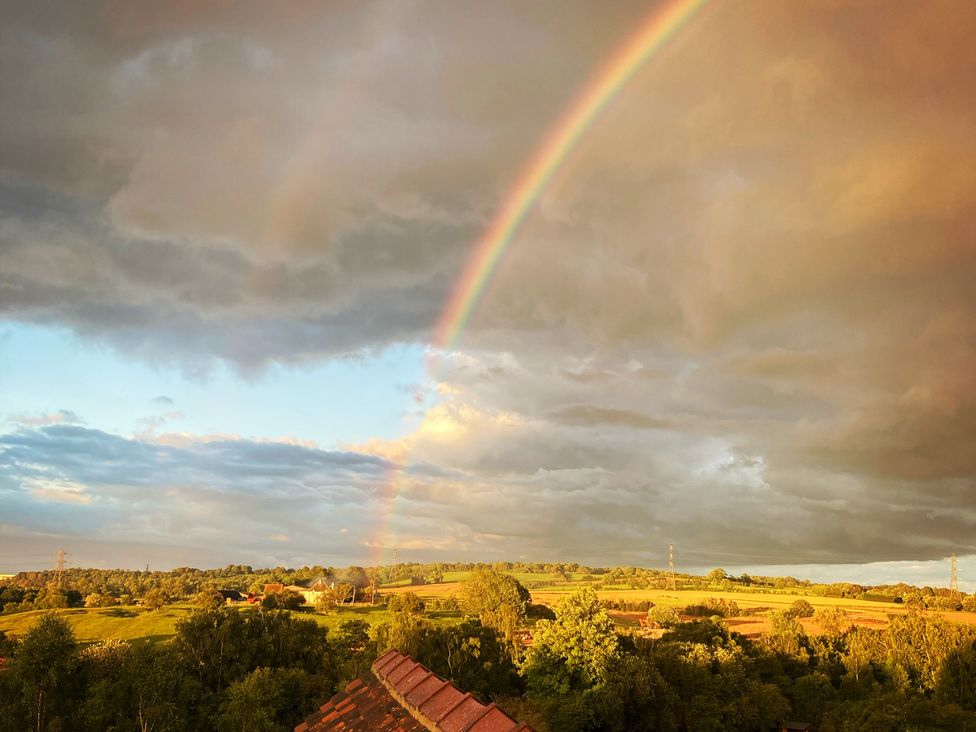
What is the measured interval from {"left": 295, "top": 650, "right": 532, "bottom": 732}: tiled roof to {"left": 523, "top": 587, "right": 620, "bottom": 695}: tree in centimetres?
5858

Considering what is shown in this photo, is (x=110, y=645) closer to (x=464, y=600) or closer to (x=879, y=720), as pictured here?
(x=464, y=600)

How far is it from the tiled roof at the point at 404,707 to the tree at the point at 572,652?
192 feet

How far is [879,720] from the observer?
75875 millimetres

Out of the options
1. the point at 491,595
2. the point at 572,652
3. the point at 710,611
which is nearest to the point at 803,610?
the point at 710,611

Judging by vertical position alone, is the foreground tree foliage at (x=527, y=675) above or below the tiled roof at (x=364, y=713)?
below

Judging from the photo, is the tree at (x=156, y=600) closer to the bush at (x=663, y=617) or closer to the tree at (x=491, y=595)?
the tree at (x=491, y=595)

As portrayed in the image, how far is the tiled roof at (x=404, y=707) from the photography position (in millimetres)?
11242

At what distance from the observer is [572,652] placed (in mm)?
75125

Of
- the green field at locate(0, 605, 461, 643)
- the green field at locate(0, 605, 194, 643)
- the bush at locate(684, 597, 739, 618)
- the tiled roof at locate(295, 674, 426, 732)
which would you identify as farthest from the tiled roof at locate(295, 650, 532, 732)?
the bush at locate(684, 597, 739, 618)

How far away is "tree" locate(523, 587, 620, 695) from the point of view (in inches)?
2916

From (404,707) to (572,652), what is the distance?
6555cm

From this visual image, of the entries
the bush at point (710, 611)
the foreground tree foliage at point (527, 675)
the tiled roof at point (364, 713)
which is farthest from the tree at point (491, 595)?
the tiled roof at point (364, 713)

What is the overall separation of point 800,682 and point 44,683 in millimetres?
115312

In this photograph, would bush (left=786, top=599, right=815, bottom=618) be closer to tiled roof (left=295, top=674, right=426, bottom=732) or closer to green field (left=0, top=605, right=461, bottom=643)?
green field (left=0, top=605, right=461, bottom=643)
